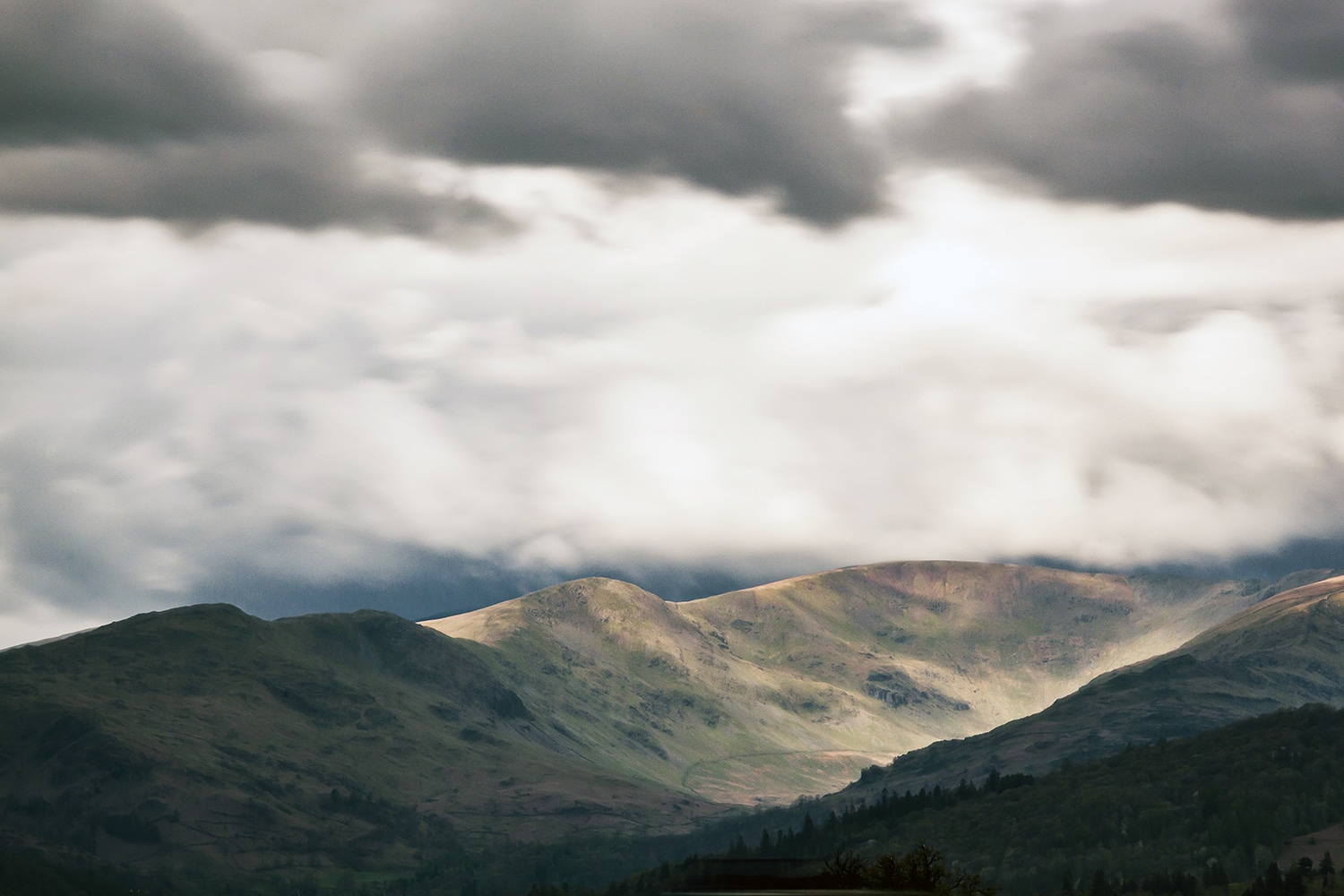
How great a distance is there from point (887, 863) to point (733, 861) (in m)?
59.7

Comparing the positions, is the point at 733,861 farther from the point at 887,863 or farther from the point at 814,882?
the point at 887,863

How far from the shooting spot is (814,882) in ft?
390

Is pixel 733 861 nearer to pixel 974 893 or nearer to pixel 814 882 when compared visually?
pixel 814 882

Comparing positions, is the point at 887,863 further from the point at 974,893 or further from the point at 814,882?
the point at 814,882

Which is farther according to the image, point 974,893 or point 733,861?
point 974,893

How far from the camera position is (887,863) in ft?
558

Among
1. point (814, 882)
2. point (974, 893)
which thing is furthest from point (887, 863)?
point (814, 882)

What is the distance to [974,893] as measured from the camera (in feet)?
580

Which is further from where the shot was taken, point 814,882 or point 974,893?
point 974,893

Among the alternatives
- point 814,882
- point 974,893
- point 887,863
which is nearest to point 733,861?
point 814,882

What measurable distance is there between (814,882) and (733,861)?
7805 mm

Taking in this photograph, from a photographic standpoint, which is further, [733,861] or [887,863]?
[887,863]

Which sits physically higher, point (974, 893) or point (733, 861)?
point (733, 861)

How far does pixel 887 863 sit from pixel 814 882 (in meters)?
54.8
